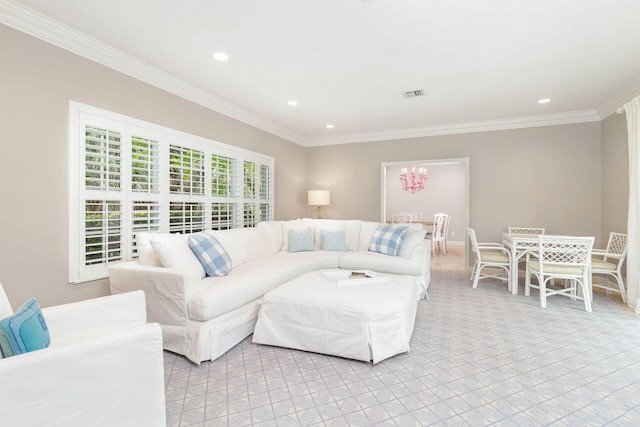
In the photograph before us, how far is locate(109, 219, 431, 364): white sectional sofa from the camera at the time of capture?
87.0 inches

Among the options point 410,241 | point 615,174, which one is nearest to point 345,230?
point 410,241

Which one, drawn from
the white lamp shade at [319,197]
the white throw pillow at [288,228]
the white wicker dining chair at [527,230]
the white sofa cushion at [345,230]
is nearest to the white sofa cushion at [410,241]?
the white sofa cushion at [345,230]

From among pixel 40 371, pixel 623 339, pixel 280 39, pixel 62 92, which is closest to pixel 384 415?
pixel 40 371

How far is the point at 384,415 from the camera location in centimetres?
162

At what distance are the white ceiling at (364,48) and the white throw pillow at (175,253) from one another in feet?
5.75

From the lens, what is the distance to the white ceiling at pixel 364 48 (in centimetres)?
219

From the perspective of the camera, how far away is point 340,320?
7.21ft

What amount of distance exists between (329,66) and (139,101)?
2.00 m

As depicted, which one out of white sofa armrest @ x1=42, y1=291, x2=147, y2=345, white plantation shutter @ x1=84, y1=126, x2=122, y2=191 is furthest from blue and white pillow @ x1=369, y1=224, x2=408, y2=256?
white plantation shutter @ x1=84, y1=126, x2=122, y2=191

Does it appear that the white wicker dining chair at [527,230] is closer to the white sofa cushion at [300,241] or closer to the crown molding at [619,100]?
the crown molding at [619,100]

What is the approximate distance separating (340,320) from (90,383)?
1.47 metres

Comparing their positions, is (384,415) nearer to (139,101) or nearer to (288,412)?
(288,412)

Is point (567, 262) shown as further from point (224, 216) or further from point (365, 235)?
point (224, 216)

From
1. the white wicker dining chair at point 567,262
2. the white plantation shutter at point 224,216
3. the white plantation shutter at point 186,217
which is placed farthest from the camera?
the white plantation shutter at point 224,216
